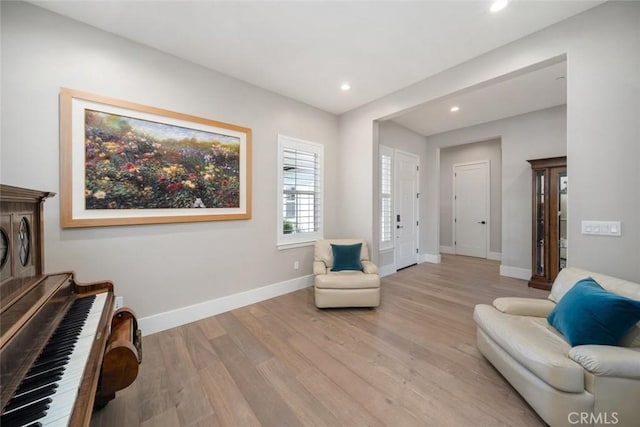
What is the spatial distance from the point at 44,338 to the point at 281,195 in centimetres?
256

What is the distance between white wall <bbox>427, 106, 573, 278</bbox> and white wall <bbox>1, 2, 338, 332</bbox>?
152 inches

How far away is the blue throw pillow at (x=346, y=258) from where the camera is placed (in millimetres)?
3268

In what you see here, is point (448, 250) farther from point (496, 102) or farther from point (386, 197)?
point (496, 102)

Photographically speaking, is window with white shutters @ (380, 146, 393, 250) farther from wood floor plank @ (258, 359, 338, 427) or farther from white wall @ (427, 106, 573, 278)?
wood floor plank @ (258, 359, 338, 427)

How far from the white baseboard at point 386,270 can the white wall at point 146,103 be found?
1.64 meters

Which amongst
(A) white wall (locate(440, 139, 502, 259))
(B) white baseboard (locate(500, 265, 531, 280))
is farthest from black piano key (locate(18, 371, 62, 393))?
(A) white wall (locate(440, 139, 502, 259))

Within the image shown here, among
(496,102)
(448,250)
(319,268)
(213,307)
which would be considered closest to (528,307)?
(319,268)

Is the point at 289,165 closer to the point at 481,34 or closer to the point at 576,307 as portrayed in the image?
the point at 481,34

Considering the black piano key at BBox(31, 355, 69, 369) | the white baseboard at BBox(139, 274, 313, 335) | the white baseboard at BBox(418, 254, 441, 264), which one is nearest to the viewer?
the black piano key at BBox(31, 355, 69, 369)

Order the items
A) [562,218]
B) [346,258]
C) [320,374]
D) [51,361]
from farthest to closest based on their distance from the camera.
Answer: [562,218] < [346,258] < [320,374] < [51,361]

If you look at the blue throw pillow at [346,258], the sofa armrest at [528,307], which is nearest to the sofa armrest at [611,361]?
the sofa armrest at [528,307]

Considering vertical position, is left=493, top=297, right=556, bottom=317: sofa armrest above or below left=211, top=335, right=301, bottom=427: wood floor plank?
above

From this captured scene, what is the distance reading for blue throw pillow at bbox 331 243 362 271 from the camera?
3.27 meters

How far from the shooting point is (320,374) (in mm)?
1819
